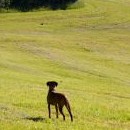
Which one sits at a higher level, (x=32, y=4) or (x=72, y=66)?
(x=32, y=4)

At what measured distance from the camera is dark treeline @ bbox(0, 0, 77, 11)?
432 feet

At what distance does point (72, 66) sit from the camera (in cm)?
6009

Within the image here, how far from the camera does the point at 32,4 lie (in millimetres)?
134750

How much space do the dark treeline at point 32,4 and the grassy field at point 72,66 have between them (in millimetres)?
4331

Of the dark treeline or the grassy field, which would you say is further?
the dark treeline

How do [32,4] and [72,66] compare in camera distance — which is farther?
[32,4]

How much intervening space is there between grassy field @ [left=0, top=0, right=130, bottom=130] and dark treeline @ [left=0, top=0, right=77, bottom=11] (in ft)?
14.2

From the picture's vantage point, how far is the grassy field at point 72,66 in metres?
23.9

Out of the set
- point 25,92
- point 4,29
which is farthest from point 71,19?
point 25,92

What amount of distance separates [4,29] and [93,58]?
39.9 meters

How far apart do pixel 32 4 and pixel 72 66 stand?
77242 mm

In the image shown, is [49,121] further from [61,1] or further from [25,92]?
[61,1]

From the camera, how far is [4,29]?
344 feet

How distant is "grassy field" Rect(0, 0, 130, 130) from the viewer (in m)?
23.9
